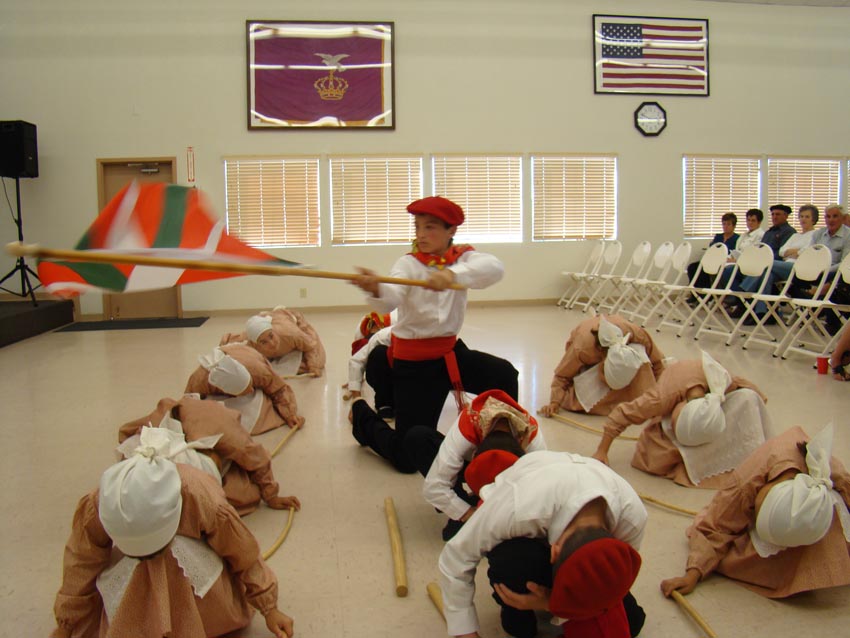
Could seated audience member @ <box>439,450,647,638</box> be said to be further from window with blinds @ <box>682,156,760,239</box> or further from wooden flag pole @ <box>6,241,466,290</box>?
window with blinds @ <box>682,156,760,239</box>

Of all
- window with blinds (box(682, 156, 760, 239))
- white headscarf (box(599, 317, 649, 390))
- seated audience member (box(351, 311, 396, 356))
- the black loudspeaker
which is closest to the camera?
white headscarf (box(599, 317, 649, 390))

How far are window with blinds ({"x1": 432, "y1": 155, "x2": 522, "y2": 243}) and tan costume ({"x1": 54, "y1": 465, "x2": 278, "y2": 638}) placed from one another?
7987mm

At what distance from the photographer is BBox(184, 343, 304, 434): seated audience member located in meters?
3.48

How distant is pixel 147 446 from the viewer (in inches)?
64.8

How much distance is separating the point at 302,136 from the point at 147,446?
26.7 ft

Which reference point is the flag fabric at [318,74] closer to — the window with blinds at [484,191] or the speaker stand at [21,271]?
the window with blinds at [484,191]

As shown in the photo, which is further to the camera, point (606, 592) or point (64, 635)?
point (64, 635)

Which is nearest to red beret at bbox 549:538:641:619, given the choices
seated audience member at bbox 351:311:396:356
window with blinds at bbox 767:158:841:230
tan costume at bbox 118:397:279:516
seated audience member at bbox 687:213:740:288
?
tan costume at bbox 118:397:279:516

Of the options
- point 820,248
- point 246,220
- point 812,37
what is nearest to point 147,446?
point 820,248

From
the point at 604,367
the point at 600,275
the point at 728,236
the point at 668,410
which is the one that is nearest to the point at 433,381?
the point at 668,410

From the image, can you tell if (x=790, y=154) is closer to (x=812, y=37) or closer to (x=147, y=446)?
(x=812, y=37)

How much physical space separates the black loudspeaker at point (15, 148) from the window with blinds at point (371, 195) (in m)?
3.73

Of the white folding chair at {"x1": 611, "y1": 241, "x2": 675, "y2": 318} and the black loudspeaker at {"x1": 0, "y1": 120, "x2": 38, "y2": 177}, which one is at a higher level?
the black loudspeaker at {"x1": 0, "y1": 120, "x2": 38, "y2": 177}

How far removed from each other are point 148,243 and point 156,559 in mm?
967
